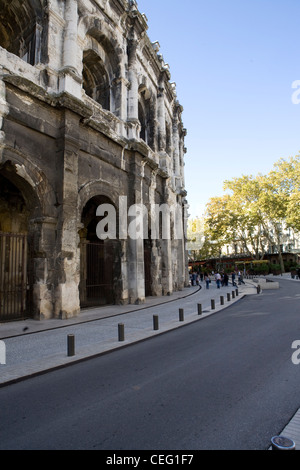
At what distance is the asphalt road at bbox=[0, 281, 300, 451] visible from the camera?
269 cm

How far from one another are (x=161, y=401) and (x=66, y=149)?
28.0 feet

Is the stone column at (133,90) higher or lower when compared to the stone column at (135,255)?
higher

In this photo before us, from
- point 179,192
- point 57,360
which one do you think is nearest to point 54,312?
point 57,360

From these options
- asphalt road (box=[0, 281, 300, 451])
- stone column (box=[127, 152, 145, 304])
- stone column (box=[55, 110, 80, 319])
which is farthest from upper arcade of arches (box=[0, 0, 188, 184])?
asphalt road (box=[0, 281, 300, 451])

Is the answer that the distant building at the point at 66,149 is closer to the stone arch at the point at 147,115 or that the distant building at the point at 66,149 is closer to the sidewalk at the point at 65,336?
the sidewalk at the point at 65,336

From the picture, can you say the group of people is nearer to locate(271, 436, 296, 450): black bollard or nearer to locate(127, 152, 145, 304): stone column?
locate(127, 152, 145, 304): stone column

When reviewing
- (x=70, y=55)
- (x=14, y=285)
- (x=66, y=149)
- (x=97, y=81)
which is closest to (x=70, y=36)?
(x=70, y=55)

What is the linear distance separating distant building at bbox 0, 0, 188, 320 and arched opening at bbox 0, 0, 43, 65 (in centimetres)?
4

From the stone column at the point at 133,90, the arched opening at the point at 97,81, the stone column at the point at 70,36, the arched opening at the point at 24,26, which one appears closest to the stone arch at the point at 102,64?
the arched opening at the point at 97,81

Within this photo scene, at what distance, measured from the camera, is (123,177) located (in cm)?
1366

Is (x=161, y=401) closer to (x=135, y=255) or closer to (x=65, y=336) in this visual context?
(x=65, y=336)

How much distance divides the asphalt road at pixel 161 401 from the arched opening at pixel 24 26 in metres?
10.8

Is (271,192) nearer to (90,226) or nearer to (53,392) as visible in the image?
(90,226)

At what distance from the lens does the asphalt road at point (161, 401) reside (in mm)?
2688
